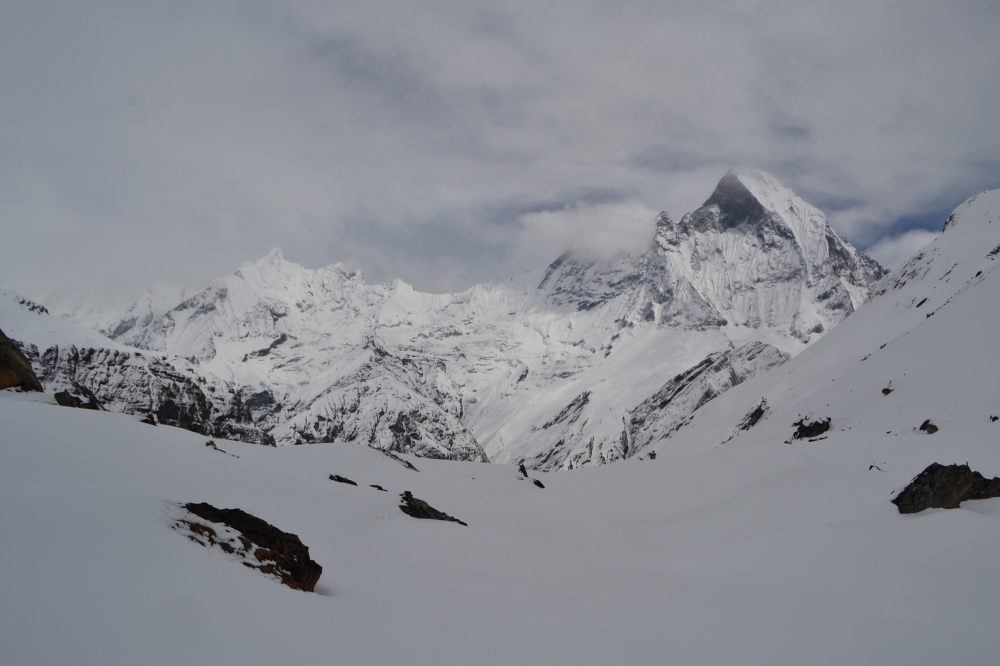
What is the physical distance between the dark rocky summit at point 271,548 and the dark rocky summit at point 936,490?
15590mm

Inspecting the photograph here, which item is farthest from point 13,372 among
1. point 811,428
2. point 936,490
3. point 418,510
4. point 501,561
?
point 811,428

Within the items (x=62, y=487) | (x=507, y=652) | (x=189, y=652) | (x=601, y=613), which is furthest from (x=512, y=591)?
(x=62, y=487)

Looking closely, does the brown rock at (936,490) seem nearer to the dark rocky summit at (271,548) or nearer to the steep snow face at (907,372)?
the steep snow face at (907,372)

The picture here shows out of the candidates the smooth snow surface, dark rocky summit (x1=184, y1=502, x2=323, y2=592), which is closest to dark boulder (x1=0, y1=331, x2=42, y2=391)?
the smooth snow surface

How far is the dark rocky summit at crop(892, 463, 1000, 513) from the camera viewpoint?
14.9m

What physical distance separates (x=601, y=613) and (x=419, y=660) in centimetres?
378

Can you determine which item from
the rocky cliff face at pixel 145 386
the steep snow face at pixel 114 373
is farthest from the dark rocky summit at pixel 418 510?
the steep snow face at pixel 114 373

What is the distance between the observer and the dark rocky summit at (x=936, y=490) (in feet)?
48.8

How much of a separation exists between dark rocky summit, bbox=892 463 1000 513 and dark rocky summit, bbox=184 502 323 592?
15590mm

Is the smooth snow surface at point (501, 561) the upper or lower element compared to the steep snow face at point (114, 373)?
lower

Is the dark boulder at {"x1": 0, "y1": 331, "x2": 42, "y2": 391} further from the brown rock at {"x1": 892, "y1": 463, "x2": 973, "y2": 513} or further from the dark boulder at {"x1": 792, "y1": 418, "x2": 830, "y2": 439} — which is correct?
the dark boulder at {"x1": 792, "y1": 418, "x2": 830, "y2": 439}

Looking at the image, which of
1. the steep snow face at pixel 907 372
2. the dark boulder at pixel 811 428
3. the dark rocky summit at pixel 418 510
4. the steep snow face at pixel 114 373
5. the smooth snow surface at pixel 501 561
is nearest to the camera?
the smooth snow surface at pixel 501 561

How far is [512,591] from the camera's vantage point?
9.81 m

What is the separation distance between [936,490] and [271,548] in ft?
Result: 55.3
